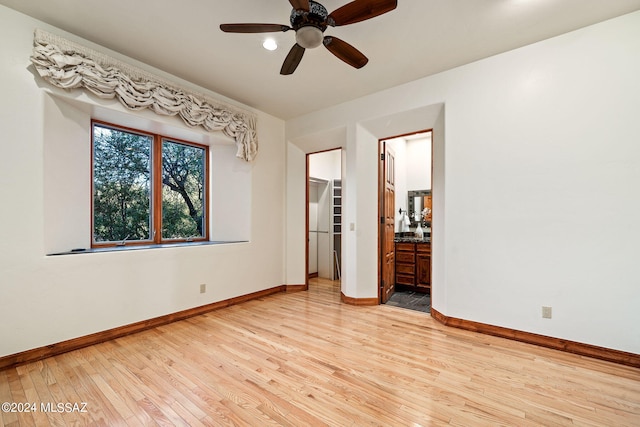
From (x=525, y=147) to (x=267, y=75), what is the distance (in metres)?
2.88

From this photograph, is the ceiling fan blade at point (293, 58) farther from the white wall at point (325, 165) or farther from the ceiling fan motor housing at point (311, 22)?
the white wall at point (325, 165)

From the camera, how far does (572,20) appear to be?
2.38 meters

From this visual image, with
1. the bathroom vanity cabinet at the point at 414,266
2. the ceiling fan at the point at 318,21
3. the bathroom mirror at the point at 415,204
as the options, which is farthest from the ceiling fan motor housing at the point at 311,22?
the bathroom mirror at the point at 415,204

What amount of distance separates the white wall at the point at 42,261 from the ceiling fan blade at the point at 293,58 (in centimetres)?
169

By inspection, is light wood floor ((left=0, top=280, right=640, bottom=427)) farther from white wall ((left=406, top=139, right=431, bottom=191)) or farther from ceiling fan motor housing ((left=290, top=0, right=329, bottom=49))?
white wall ((left=406, top=139, right=431, bottom=191))

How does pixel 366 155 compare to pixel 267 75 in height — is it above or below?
below

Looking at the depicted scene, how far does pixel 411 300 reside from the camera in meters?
4.23

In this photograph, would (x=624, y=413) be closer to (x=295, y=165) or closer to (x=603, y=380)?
(x=603, y=380)

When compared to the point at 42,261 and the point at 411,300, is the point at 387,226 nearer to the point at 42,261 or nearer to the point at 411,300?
the point at 411,300

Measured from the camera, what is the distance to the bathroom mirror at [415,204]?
5.41 meters

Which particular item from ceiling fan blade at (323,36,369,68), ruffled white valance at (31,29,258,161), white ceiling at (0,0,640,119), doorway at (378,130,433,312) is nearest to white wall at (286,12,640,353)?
white ceiling at (0,0,640,119)

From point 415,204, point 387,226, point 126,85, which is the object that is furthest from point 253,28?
point 415,204

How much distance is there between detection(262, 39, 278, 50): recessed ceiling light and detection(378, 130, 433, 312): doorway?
2.04 m

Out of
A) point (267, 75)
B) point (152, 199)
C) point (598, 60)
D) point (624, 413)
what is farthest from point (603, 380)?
point (152, 199)
